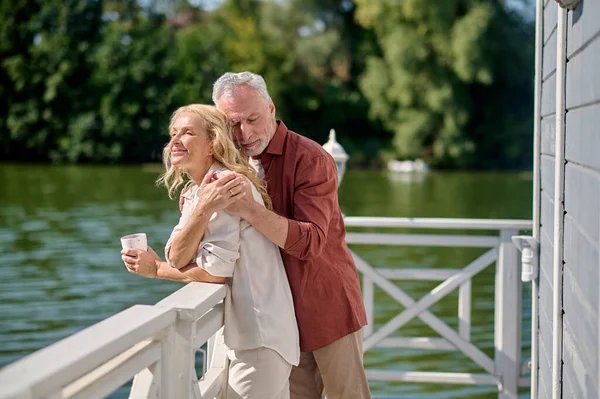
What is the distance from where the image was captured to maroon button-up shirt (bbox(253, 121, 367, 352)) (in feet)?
7.73

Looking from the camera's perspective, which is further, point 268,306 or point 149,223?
point 149,223

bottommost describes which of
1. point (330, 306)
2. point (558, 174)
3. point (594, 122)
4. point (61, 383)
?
point (330, 306)

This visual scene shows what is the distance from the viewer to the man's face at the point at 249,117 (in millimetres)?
2377

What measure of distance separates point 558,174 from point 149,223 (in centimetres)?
1344

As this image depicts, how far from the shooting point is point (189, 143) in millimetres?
2256

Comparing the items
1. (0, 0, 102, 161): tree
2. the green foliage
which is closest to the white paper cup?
the green foliage

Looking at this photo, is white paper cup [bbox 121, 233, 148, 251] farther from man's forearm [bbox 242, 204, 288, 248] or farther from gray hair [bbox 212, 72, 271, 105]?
gray hair [bbox 212, 72, 271, 105]

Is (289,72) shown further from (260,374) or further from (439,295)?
(260,374)

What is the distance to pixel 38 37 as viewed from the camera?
39656 millimetres

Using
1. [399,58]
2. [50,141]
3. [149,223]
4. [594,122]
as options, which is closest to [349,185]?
[399,58]

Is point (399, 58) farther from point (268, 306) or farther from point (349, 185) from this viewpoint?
point (268, 306)

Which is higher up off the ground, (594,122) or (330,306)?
(594,122)

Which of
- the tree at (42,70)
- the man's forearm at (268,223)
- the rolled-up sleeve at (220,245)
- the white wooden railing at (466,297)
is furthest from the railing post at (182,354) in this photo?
the tree at (42,70)

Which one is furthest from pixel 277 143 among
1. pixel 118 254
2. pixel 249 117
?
pixel 118 254
